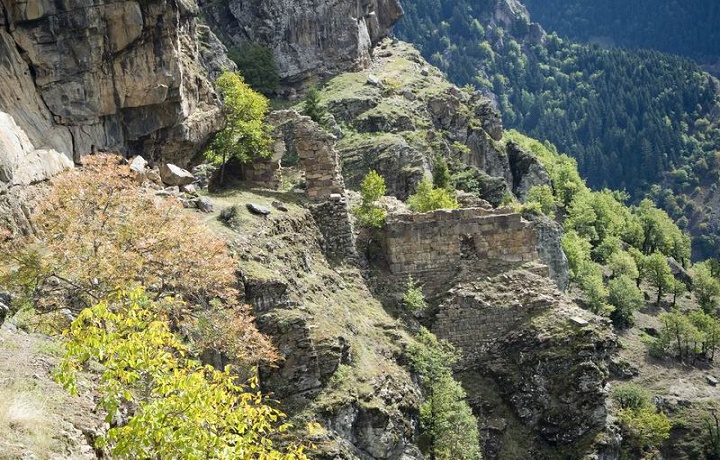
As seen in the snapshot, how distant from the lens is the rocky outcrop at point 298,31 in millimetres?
83562

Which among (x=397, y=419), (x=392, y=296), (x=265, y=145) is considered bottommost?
(x=397, y=419)

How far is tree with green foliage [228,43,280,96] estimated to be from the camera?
7719 cm

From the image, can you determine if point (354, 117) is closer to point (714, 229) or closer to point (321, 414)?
point (321, 414)

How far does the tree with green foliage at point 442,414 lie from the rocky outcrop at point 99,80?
15440 mm

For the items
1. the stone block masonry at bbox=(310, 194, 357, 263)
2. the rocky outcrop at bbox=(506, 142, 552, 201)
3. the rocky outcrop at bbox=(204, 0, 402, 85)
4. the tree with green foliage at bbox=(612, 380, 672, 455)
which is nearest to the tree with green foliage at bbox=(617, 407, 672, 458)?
the tree with green foliage at bbox=(612, 380, 672, 455)

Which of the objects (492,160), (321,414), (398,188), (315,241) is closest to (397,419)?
(321,414)

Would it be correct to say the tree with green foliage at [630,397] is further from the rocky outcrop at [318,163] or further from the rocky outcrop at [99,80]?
the rocky outcrop at [99,80]

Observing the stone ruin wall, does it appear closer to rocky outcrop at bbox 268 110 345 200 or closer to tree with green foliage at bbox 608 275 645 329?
rocky outcrop at bbox 268 110 345 200

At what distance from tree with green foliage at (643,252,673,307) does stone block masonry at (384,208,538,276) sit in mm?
48913

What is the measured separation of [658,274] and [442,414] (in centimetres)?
5779

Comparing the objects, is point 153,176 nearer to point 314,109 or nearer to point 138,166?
point 138,166

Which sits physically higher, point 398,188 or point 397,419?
point 398,188

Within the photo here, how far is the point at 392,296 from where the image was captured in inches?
1458

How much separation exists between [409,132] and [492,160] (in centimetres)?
1814
